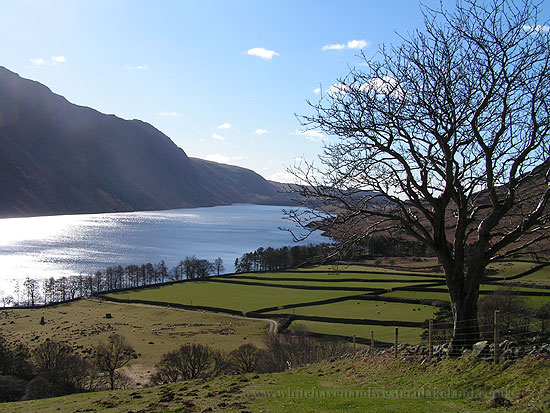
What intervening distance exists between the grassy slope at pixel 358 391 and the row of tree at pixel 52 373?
1091 centimetres

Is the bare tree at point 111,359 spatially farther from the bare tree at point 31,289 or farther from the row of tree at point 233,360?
the bare tree at point 31,289

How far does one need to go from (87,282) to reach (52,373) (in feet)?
196

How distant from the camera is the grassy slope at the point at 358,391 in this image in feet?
28.3

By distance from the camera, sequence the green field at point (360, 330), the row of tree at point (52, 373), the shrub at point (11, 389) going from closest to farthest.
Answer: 1. the shrub at point (11, 389)
2. the row of tree at point (52, 373)
3. the green field at point (360, 330)

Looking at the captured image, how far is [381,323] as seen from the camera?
44.6m

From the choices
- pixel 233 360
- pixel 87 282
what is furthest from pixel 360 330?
pixel 87 282

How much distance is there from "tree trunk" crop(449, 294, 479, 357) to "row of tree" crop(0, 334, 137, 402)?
74.0 feet

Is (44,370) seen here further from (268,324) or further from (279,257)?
(279,257)

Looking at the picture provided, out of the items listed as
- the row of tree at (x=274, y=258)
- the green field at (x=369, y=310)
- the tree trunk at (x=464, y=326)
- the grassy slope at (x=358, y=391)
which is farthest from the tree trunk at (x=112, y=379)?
the row of tree at (x=274, y=258)

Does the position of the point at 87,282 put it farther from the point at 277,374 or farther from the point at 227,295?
the point at 277,374

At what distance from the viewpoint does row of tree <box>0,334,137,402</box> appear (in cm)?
2494

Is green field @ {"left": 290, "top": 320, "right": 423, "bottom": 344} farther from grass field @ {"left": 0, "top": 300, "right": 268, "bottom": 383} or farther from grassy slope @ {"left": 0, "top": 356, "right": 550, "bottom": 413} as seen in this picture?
grassy slope @ {"left": 0, "top": 356, "right": 550, "bottom": 413}

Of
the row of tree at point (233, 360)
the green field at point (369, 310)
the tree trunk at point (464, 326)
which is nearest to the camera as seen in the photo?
the tree trunk at point (464, 326)

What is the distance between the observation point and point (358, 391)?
1095 centimetres
